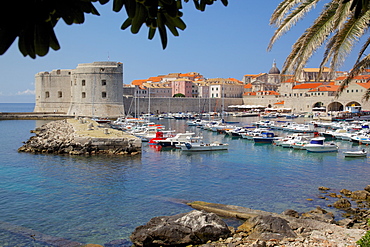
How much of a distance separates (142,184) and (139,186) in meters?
0.31

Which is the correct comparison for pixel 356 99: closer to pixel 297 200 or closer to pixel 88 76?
pixel 88 76

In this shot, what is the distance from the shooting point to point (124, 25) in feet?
7.17

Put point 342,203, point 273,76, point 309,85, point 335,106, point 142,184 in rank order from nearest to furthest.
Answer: point 342,203 → point 142,184 → point 335,106 → point 309,85 → point 273,76

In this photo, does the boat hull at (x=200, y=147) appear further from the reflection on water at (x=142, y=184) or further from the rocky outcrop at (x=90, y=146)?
the rocky outcrop at (x=90, y=146)

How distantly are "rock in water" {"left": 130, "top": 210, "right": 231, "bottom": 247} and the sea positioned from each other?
74cm

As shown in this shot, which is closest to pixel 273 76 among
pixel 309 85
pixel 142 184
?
pixel 309 85

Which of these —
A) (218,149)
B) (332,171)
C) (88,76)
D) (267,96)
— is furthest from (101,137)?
(267,96)

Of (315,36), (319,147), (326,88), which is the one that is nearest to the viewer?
(315,36)

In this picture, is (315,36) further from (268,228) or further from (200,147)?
(200,147)

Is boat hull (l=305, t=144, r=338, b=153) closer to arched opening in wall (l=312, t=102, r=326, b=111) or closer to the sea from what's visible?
the sea

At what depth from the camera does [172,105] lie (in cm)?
6353

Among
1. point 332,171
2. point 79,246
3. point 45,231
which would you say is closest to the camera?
point 79,246

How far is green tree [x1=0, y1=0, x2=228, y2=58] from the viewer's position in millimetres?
1627

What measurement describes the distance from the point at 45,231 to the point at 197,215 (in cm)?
353
